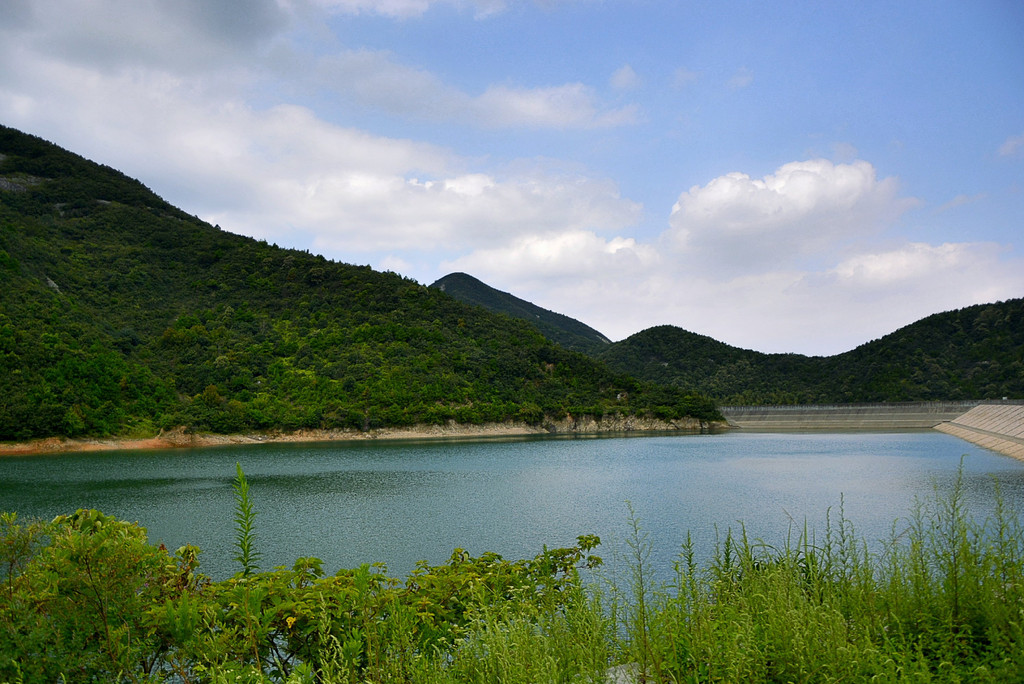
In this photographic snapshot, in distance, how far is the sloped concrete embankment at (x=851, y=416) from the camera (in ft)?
230

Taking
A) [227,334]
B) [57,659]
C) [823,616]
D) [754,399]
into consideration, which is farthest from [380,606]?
[754,399]

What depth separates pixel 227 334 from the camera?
65625 millimetres

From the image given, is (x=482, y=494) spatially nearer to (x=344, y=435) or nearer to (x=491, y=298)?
(x=344, y=435)

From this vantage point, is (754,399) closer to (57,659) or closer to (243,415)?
(243,415)

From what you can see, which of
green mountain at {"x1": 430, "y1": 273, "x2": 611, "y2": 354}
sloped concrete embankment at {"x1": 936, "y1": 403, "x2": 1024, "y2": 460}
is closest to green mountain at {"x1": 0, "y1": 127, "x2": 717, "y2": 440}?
sloped concrete embankment at {"x1": 936, "y1": 403, "x2": 1024, "y2": 460}

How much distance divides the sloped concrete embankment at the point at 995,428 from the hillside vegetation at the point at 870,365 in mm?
22878

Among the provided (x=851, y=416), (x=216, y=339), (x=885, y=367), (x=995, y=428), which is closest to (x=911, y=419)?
(x=851, y=416)

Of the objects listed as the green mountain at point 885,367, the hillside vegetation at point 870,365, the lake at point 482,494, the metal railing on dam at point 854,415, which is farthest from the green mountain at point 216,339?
the hillside vegetation at point 870,365

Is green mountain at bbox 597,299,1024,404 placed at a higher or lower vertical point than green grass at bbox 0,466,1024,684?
higher

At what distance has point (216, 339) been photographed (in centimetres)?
6475

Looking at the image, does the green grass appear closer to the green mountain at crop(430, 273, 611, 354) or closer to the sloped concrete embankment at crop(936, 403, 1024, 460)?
the sloped concrete embankment at crop(936, 403, 1024, 460)

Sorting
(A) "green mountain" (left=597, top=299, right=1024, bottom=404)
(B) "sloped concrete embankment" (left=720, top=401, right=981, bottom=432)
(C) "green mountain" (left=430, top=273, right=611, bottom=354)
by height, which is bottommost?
(B) "sloped concrete embankment" (left=720, top=401, right=981, bottom=432)

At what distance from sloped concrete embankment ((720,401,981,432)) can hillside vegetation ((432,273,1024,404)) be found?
38.5ft

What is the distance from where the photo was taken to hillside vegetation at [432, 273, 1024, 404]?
8394 centimetres
